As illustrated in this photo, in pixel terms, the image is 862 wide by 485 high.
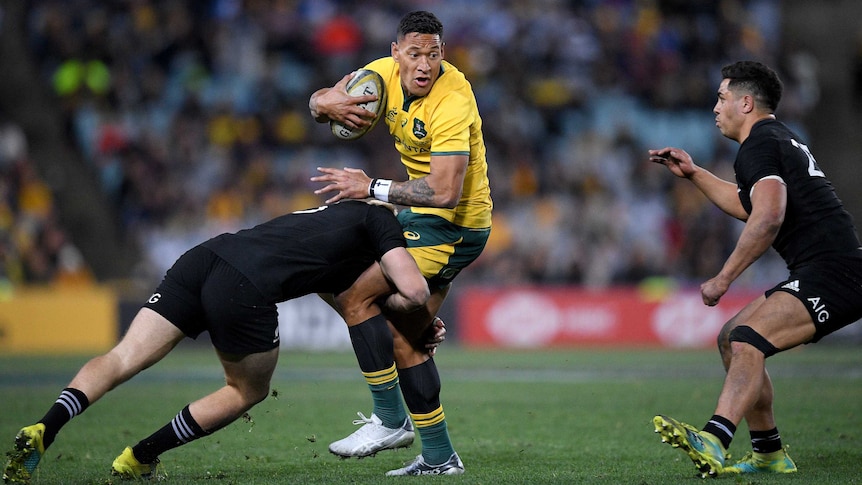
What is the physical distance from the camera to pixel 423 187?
637cm

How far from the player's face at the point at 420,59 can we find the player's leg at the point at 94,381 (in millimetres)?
2017

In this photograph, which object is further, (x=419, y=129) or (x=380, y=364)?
(x=419, y=129)

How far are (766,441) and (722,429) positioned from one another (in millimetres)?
761

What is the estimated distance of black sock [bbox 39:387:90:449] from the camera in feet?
18.1

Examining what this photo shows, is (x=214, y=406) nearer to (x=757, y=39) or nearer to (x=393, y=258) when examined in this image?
(x=393, y=258)

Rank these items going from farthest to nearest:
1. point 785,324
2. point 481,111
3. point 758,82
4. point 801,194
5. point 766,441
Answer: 1. point 481,111
2. point 766,441
3. point 758,82
4. point 801,194
5. point 785,324

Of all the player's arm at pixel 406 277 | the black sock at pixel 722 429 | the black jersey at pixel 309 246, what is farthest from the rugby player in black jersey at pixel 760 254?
the black jersey at pixel 309 246

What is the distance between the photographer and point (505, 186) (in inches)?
766

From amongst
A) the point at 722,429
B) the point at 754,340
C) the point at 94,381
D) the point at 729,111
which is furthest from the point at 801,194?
the point at 94,381

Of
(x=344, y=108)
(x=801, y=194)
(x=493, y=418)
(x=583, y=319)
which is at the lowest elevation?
(x=583, y=319)

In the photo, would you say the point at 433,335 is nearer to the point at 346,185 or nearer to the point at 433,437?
the point at 433,437

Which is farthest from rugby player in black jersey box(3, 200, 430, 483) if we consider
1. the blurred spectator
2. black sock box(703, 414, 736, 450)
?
the blurred spectator

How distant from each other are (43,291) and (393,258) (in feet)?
41.2

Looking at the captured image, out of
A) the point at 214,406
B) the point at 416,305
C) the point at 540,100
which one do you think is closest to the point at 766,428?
the point at 416,305
